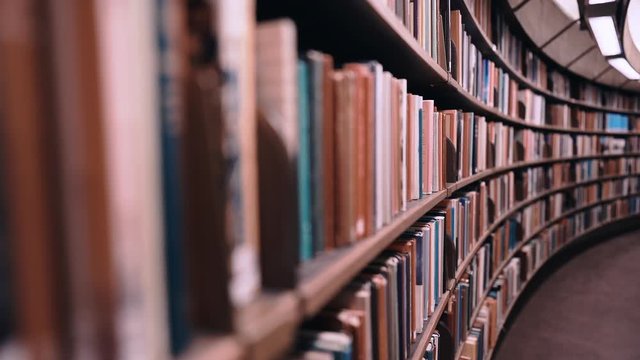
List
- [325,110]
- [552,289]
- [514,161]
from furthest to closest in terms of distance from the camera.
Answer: [552,289]
[514,161]
[325,110]

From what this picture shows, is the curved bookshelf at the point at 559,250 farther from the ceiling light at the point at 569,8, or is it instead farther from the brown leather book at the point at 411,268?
the ceiling light at the point at 569,8

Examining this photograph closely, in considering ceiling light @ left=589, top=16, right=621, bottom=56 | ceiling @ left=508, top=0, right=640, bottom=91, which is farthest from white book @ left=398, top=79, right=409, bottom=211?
ceiling light @ left=589, top=16, right=621, bottom=56

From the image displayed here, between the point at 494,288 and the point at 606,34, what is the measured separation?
2003mm

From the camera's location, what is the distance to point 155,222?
317 millimetres

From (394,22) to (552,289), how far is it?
370cm

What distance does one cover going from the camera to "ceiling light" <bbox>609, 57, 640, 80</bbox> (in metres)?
3.75

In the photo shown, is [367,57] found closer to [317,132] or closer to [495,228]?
[317,132]

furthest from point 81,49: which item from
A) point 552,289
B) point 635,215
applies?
point 635,215

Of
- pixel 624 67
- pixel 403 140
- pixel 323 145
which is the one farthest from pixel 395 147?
pixel 624 67

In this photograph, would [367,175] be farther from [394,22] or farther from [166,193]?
[166,193]

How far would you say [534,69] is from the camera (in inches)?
138

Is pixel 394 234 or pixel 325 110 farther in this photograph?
pixel 394 234

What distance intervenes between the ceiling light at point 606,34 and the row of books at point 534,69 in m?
0.45

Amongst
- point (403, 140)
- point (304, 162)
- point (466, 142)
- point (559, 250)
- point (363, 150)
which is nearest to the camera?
point (304, 162)
